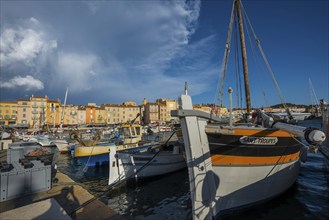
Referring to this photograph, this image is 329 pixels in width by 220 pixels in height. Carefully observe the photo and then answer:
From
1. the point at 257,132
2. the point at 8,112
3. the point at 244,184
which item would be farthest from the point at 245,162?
the point at 8,112

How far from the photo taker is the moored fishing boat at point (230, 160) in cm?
561

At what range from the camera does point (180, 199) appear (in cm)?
888

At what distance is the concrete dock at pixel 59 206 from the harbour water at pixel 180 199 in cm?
47

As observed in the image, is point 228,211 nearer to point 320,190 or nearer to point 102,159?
point 320,190

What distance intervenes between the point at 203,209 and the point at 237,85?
10.1 m

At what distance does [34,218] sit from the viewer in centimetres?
378

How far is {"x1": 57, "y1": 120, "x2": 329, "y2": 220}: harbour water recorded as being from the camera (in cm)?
700

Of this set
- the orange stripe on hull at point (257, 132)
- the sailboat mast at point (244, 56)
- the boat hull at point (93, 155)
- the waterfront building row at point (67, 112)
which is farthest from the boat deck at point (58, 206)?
the waterfront building row at point (67, 112)

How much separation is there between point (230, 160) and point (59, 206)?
17.1ft

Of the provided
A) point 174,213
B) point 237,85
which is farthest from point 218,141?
point 237,85

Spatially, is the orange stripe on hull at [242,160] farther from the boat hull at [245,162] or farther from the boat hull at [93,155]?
the boat hull at [93,155]

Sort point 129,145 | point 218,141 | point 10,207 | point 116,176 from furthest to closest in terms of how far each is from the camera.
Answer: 1. point 129,145
2. point 116,176
3. point 218,141
4. point 10,207

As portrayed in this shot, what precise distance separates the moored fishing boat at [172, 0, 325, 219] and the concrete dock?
2739 mm

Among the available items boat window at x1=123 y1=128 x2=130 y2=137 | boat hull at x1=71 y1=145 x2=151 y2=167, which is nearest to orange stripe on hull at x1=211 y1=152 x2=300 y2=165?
boat hull at x1=71 y1=145 x2=151 y2=167
